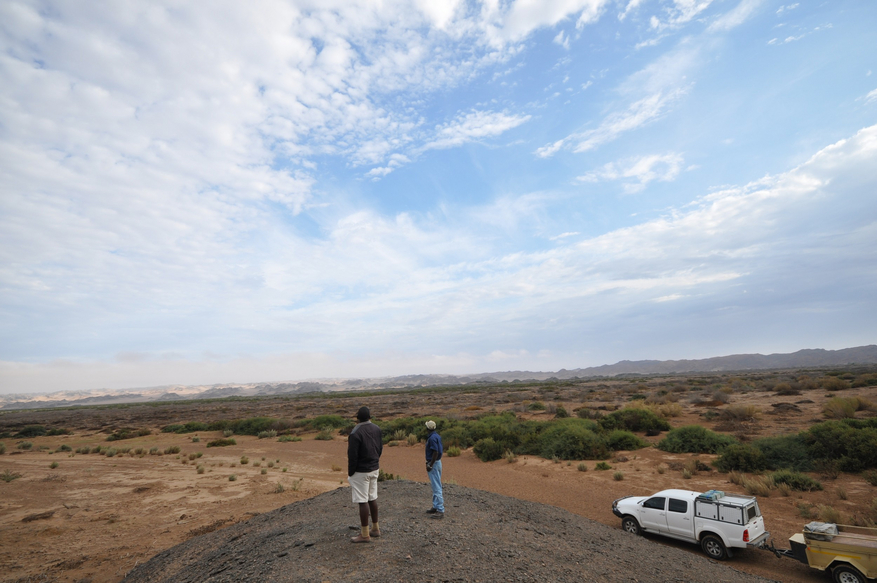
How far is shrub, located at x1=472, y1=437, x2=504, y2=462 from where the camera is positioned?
21.4m

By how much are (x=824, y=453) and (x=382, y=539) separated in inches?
712

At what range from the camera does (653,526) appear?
10656 mm

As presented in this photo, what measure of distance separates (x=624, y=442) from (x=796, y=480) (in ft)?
26.8

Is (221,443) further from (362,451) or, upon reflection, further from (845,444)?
(845,444)

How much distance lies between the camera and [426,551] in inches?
259

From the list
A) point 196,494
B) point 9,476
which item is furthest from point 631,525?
point 9,476

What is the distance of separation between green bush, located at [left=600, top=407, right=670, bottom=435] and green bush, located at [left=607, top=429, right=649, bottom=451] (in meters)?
2.74

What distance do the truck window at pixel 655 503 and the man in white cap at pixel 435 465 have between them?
6.14 metres

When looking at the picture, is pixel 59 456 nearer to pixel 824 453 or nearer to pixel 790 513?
pixel 790 513

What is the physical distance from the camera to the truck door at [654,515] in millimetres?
10516

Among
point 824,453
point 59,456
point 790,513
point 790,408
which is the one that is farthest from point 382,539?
point 790,408

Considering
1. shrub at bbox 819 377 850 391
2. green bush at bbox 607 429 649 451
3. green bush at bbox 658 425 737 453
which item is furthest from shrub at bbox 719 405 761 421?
shrub at bbox 819 377 850 391

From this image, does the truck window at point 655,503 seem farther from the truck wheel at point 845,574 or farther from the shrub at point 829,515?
the shrub at point 829,515

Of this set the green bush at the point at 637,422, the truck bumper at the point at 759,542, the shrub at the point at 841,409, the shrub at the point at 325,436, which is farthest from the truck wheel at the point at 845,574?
the shrub at the point at 325,436
